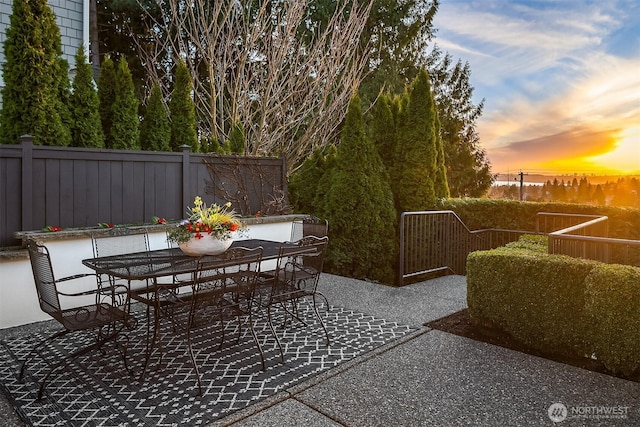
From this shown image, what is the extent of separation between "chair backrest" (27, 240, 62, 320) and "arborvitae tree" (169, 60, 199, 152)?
3316mm

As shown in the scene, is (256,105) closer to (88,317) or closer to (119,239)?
(119,239)

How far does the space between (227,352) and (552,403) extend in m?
2.30

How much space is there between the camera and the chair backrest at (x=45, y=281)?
2.85m

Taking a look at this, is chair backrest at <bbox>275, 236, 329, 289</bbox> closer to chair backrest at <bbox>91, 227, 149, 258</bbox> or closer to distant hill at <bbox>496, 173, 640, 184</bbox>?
chair backrest at <bbox>91, 227, 149, 258</bbox>

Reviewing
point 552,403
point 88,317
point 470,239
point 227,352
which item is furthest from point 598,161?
point 88,317

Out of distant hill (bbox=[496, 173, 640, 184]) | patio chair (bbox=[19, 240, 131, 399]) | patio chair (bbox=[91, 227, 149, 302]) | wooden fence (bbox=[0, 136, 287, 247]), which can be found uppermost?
distant hill (bbox=[496, 173, 640, 184])

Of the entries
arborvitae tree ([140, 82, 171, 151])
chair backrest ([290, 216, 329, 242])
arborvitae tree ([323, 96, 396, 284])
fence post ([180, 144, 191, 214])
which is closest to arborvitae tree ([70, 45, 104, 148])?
arborvitae tree ([140, 82, 171, 151])

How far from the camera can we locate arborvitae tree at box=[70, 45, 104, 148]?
200 inches

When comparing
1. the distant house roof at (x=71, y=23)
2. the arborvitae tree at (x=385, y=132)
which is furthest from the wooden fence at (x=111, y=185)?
the distant house roof at (x=71, y=23)

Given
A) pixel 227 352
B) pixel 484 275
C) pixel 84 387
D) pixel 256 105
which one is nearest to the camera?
pixel 84 387

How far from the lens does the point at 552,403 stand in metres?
2.66

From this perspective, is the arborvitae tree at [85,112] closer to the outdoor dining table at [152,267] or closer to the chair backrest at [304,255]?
the outdoor dining table at [152,267]

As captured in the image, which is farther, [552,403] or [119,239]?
[119,239]

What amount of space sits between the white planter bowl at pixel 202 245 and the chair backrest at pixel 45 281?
39.6 inches
